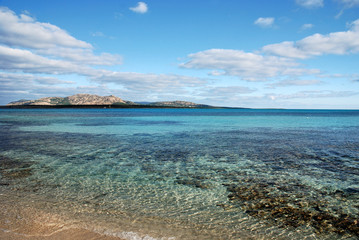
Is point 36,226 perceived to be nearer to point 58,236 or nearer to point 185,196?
point 58,236

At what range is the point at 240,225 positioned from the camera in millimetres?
6852

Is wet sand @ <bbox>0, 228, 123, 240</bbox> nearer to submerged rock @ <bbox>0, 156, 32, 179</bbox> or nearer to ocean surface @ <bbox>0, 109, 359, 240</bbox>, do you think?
ocean surface @ <bbox>0, 109, 359, 240</bbox>

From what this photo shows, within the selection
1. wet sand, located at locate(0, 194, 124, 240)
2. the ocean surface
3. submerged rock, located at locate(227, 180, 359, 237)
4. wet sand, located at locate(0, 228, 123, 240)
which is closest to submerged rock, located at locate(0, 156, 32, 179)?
the ocean surface

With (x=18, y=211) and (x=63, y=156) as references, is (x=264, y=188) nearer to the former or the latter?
(x=18, y=211)

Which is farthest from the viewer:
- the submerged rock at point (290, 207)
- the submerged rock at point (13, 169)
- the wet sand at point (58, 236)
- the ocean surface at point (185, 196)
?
the submerged rock at point (13, 169)

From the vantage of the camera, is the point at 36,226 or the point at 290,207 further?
the point at 290,207

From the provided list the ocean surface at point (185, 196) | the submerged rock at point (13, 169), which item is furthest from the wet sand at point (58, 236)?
the submerged rock at point (13, 169)

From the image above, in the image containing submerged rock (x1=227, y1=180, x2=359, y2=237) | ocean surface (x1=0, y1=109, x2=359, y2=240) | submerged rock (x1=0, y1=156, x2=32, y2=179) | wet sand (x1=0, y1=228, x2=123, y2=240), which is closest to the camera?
wet sand (x1=0, y1=228, x2=123, y2=240)

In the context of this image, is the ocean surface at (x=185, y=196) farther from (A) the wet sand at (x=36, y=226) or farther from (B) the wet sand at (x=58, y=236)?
(B) the wet sand at (x=58, y=236)

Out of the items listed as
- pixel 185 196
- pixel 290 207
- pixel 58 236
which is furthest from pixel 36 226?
pixel 290 207

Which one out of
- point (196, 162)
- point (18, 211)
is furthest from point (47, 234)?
point (196, 162)

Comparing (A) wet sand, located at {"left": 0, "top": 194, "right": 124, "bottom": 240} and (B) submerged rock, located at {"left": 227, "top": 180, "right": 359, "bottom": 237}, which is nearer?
(A) wet sand, located at {"left": 0, "top": 194, "right": 124, "bottom": 240}

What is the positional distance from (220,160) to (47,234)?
10.8m

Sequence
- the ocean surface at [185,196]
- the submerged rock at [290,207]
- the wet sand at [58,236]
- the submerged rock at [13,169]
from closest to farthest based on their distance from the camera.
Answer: the wet sand at [58,236], the ocean surface at [185,196], the submerged rock at [290,207], the submerged rock at [13,169]
